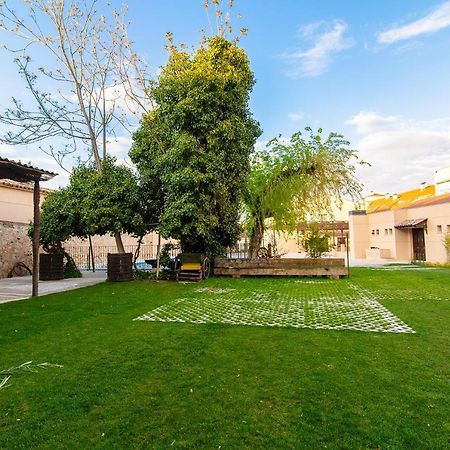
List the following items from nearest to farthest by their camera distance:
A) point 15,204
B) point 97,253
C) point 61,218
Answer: point 61,218 → point 15,204 → point 97,253

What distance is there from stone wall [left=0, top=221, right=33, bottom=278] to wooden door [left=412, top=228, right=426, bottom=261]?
78.1 ft

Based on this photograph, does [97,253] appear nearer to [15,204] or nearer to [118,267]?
[15,204]

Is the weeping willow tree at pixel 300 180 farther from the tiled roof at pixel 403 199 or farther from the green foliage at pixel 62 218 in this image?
the tiled roof at pixel 403 199

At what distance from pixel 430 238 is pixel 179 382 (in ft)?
79.8

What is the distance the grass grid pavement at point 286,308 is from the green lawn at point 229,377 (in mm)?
62

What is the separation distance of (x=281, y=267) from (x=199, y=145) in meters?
5.50

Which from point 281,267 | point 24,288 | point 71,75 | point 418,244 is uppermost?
point 71,75

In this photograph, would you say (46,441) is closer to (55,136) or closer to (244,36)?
(55,136)

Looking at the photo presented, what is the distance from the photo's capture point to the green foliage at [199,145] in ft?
41.1

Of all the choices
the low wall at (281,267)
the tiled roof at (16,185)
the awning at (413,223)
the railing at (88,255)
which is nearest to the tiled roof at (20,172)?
the tiled roof at (16,185)

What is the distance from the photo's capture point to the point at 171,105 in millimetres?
13352

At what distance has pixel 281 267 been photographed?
14.2 m

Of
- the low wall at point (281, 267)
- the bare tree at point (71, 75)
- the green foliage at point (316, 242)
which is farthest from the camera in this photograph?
the green foliage at point (316, 242)

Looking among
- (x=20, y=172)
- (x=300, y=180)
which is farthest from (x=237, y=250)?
(x=20, y=172)
